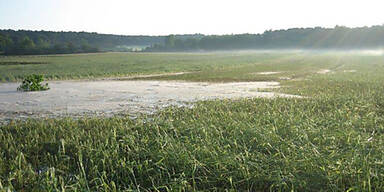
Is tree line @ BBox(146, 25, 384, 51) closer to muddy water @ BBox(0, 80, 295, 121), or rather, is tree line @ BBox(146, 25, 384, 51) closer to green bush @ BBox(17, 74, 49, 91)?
muddy water @ BBox(0, 80, 295, 121)

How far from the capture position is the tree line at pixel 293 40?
108581mm

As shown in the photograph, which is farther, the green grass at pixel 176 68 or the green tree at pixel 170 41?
the green tree at pixel 170 41

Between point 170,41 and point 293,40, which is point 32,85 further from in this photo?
point 293,40

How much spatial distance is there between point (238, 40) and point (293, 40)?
Result: 21.6 m

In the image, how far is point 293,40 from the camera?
129 meters

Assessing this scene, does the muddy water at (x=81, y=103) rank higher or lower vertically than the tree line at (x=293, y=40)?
lower

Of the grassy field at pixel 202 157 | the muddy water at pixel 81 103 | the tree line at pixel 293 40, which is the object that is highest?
the tree line at pixel 293 40

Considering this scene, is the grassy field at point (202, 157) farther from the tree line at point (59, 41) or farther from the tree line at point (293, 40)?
the tree line at point (293, 40)

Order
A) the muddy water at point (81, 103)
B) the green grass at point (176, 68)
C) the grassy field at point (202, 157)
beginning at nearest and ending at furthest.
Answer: the grassy field at point (202, 157) → the muddy water at point (81, 103) → the green grass at point (176, 68)

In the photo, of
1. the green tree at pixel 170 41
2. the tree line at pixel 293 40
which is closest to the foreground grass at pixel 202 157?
the tree line at pixel 293 40

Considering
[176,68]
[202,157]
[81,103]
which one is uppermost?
[202,157]

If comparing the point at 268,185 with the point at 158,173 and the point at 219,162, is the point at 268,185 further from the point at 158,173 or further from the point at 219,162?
the point at 158,173

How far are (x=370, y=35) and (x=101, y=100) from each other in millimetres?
113415

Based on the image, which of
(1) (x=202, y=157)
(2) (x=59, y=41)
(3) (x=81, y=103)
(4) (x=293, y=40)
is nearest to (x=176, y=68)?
(3) (x=81, y=103)
